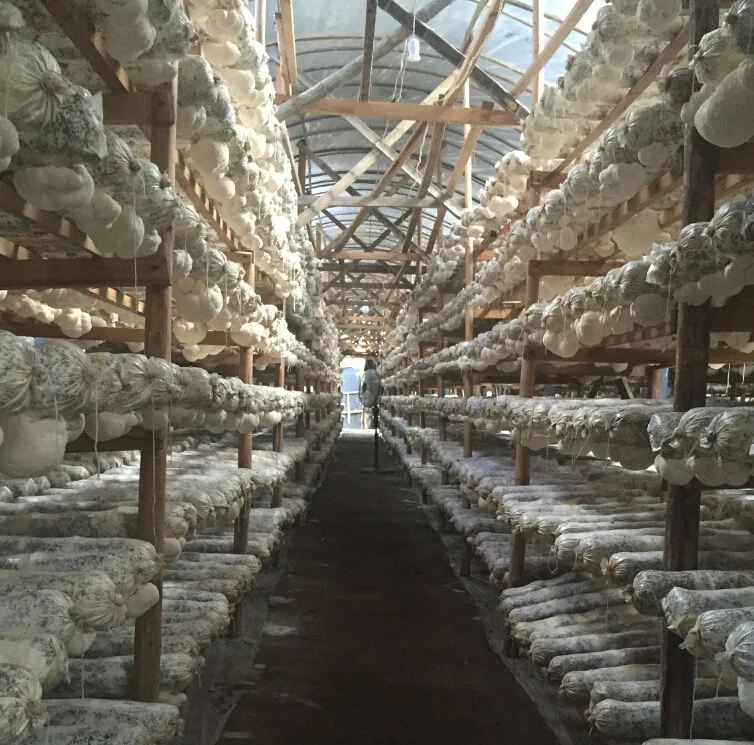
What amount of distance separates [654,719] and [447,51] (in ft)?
16.4

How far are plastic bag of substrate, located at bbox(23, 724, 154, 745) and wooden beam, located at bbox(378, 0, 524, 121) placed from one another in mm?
4746

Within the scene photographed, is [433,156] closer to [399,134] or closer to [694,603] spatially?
[399,134]

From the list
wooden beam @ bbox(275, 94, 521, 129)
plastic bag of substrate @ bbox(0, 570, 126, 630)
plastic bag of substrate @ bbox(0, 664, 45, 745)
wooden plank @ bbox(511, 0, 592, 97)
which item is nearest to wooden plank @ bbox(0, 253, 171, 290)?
plastic bag of substrate @ bbox(0, 570, 126, 630)

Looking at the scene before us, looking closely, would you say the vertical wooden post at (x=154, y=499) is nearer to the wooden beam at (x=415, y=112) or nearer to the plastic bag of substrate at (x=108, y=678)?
the plastic bag of substrate at (x=108, y=678)

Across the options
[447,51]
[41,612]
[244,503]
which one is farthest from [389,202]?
[41,612]

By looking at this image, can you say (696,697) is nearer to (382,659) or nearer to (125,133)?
(382,659)

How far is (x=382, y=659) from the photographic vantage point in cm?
375

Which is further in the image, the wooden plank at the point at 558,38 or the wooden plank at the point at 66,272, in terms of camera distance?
the wooden plank at the point at 558,38

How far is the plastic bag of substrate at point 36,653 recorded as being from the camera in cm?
129

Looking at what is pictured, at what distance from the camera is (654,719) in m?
2.18

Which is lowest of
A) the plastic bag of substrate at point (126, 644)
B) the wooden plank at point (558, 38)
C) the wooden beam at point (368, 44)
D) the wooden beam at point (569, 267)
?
the plastic bag of substrate at point (126, 644)

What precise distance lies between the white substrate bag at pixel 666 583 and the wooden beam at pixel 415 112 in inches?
191

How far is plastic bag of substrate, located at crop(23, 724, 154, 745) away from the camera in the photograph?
170cm

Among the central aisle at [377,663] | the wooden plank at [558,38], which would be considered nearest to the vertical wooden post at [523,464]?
the central aisle at [377,663]
